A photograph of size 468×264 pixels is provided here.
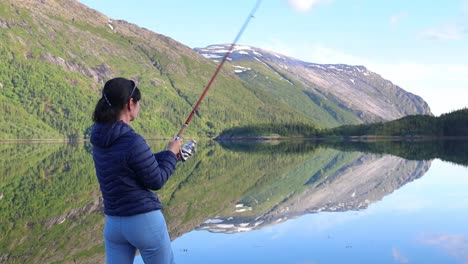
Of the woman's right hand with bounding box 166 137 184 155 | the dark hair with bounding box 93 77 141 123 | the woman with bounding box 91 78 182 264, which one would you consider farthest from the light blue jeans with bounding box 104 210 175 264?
the dark hair with bounding box 93 77 141 123

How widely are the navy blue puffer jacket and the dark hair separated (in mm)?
98

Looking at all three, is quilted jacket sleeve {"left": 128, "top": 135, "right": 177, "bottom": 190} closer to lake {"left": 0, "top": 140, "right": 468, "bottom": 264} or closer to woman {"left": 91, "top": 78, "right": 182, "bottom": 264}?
woman {"left": 91, "top": 78, "right": 182, "bottom": 264}

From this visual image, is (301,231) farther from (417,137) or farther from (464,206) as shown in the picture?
(417,137)

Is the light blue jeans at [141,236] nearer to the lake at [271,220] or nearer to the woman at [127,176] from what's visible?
the woman at [127,176]

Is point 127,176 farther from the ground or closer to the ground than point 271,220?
farther from the ground

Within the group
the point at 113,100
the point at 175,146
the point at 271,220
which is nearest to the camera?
the point at 113,100

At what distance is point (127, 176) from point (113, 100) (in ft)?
2.75

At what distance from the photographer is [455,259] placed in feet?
39.8

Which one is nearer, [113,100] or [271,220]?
[113,100]

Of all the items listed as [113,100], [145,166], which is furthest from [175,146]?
[113,100]

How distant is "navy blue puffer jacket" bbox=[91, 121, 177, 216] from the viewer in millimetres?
5504

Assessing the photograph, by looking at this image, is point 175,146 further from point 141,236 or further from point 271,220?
point 271,220

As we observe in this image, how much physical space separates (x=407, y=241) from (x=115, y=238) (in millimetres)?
10541

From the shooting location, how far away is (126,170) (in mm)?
5559
